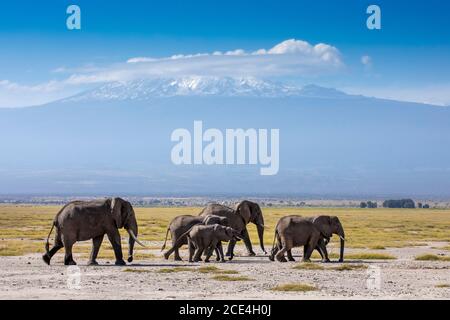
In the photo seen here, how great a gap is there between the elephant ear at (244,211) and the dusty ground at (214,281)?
443cm

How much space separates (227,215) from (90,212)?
24.8ft

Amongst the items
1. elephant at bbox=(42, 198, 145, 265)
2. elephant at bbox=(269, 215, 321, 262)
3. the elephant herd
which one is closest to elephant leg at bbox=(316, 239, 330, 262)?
the elephant herd

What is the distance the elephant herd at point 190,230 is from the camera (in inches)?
1308

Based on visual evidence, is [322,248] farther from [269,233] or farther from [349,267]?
[269,233]

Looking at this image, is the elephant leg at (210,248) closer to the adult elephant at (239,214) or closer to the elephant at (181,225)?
the elephant at (181,225)

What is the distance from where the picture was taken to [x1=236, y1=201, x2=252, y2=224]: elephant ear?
40281 millimetres

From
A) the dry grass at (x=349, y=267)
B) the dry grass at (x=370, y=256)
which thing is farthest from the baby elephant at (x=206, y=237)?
the dry grass at (x=370, y=256)

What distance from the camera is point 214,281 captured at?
27.5 metres

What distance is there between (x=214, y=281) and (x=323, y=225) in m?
10.2

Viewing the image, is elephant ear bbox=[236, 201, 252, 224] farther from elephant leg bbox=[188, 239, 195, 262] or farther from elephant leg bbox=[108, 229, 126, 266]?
elephant leg bbox=[108, 229, 126, 266]
